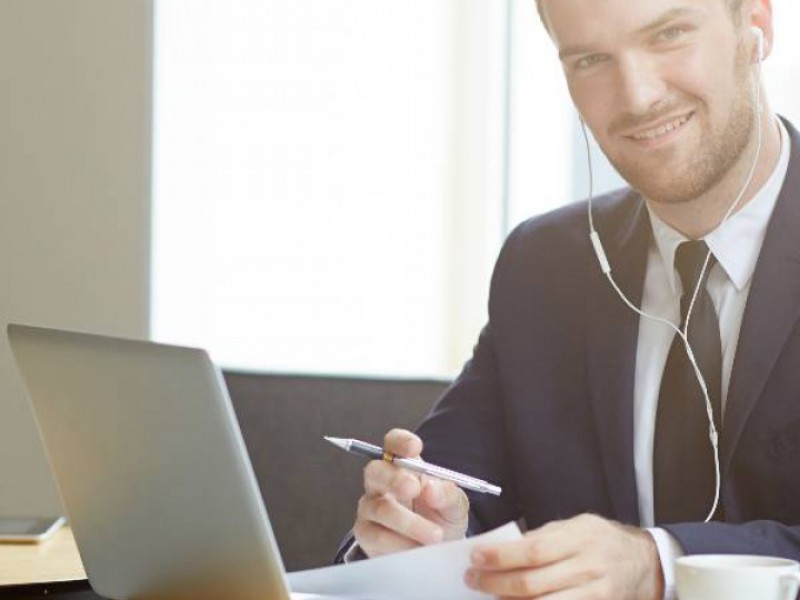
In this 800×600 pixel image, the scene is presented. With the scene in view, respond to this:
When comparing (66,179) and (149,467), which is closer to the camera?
(149,467)

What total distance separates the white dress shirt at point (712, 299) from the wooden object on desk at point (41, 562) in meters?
0.73

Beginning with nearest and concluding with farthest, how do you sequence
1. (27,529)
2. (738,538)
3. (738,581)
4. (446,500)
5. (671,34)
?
(738,581) → (738,538) → (446,500) → (671,34) → (27,529)

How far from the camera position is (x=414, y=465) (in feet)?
4.95

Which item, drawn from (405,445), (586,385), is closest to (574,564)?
(405,445)

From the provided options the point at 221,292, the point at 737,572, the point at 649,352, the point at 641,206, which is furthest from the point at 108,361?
the point at 221,292

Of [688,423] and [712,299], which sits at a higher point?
[712,299]

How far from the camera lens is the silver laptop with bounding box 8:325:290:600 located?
1.16 metres

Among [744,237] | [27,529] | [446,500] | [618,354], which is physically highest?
[744,237]

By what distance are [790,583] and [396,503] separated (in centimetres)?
50

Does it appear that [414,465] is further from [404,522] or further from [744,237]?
[744,237]

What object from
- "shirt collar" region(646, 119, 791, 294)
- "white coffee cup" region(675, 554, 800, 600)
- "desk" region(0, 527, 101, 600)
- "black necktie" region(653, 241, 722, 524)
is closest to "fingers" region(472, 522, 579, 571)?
"white coffee cup" region(675, 554, 800, 600)

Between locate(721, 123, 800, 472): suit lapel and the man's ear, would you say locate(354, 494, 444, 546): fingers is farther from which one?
Answer: the man's ear

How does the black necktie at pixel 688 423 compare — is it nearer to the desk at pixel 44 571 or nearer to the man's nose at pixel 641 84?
the man's nose at pixel 641 84

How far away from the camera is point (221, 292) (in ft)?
12.5
